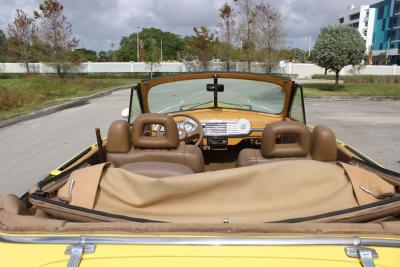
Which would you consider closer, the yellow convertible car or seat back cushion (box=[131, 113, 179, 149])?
the yellow convertible car

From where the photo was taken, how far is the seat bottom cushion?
8.66 feet

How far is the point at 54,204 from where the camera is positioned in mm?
1970

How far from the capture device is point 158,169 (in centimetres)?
268

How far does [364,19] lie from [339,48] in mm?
71487

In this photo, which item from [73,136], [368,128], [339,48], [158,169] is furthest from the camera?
[339,48]

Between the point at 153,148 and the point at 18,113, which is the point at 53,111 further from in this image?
the point at 153,148

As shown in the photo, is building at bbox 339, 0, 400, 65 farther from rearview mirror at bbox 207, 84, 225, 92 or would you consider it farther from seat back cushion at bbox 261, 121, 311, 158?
seat back cushion at bbox 261, 121, 311, 158

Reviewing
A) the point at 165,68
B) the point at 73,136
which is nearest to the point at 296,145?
the point at 73,136

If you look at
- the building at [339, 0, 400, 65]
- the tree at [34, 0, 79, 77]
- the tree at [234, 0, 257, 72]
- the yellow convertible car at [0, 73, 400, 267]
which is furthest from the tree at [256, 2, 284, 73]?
the building at [339, 0, 400, 65]

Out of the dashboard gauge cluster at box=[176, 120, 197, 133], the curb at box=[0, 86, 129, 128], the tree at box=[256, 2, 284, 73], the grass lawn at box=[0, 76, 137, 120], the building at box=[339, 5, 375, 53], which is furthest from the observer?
the building at box=[339, 5, 375, 53]

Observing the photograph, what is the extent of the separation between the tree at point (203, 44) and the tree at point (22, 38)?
1458 cm

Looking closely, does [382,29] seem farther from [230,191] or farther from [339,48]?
[230,191]

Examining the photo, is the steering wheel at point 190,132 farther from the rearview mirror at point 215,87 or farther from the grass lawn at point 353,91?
the grass lawn at point 353,91

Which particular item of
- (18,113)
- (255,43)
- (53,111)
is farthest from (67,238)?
(255,43)
